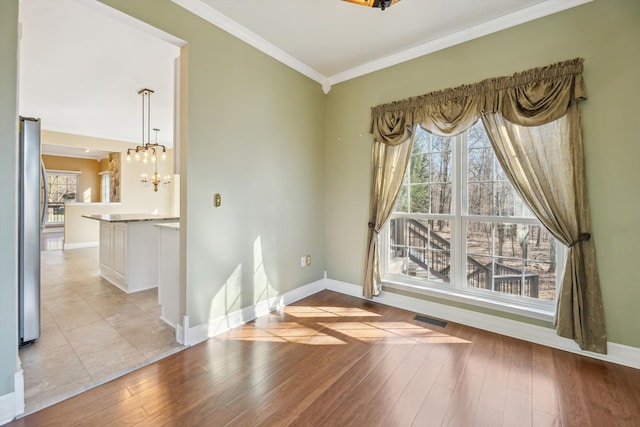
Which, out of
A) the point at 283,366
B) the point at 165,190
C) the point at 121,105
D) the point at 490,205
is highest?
the point at 121,105

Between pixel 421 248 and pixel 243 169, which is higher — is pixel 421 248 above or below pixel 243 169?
below

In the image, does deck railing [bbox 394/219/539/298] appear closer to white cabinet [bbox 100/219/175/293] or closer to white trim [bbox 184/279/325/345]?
white trim [bbox 184/279/325/345]

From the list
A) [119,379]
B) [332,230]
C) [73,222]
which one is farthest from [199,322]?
[73,222]

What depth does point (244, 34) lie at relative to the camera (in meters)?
2.78

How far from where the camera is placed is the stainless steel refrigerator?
222cm

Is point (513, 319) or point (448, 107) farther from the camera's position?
point (448, 107)

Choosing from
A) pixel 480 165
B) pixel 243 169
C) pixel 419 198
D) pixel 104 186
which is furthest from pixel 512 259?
pixel 104 186

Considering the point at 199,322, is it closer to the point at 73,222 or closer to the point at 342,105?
the point at 342,105

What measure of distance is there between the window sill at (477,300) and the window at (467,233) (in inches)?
0.4

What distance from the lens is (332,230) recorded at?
3916 mm

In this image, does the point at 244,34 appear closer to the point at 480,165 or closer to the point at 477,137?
the point at 477,137

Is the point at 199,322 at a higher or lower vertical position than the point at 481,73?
lower

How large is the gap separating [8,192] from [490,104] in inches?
144

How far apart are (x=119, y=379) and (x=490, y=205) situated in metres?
3.48
